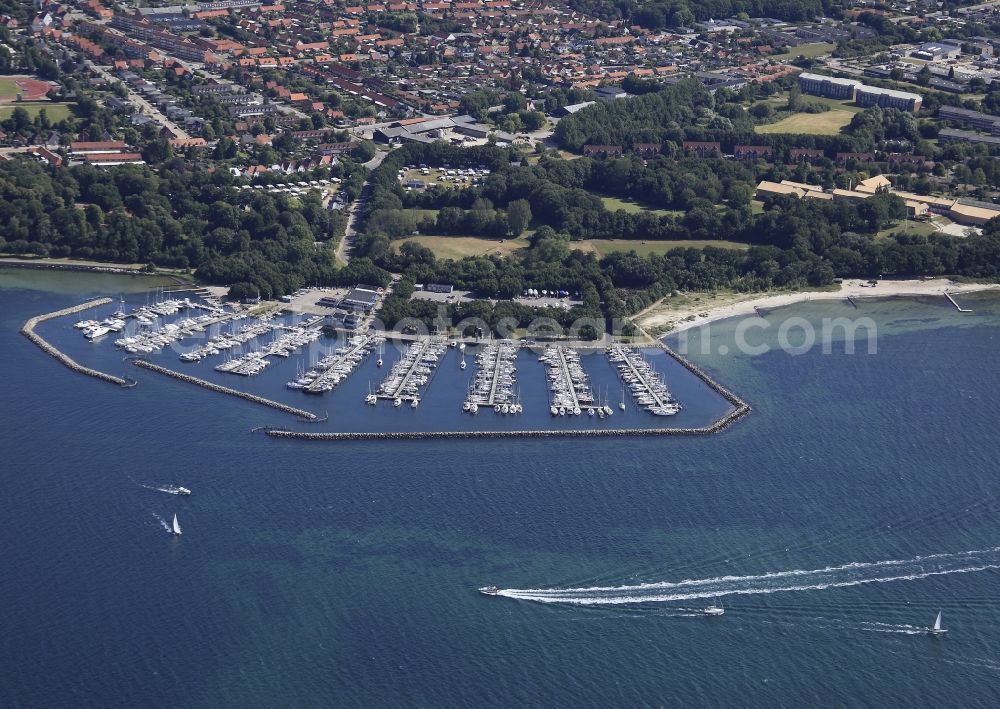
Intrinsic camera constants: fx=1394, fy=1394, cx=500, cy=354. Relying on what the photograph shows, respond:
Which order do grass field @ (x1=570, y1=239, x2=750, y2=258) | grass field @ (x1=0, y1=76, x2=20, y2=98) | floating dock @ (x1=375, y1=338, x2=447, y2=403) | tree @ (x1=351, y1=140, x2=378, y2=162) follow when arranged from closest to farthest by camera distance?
floating dock @ (x1=375, y1=338, x2=447, y2=403)
grass field @ (x1=570, y1=239, x2=750, y2=258)
tree @ (x1=351, y1=140, x2=378, y2=162)
grass field @ (x1=0, y1=76, x2=20, y2=98)

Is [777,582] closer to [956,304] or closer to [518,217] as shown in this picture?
[956,304]

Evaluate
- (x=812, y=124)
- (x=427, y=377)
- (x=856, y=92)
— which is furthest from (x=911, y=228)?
(x=427, y=377)

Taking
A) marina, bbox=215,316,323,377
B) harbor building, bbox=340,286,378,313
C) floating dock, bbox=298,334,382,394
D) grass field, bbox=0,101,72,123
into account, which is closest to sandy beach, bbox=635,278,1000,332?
harbor building, bbox=340,286,378,313

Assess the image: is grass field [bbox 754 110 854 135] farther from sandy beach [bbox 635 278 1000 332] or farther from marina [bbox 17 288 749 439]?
marina [bbox 17 288 749 439]

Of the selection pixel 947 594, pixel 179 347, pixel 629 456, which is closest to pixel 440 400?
pixel 629 456

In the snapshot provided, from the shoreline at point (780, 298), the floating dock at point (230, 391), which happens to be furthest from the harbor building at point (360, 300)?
the shoreline at point (780, 298)

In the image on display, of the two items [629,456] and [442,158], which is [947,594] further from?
[442,158]

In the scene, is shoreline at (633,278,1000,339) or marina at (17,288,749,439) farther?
shoreline at (633,278,1000,339)
